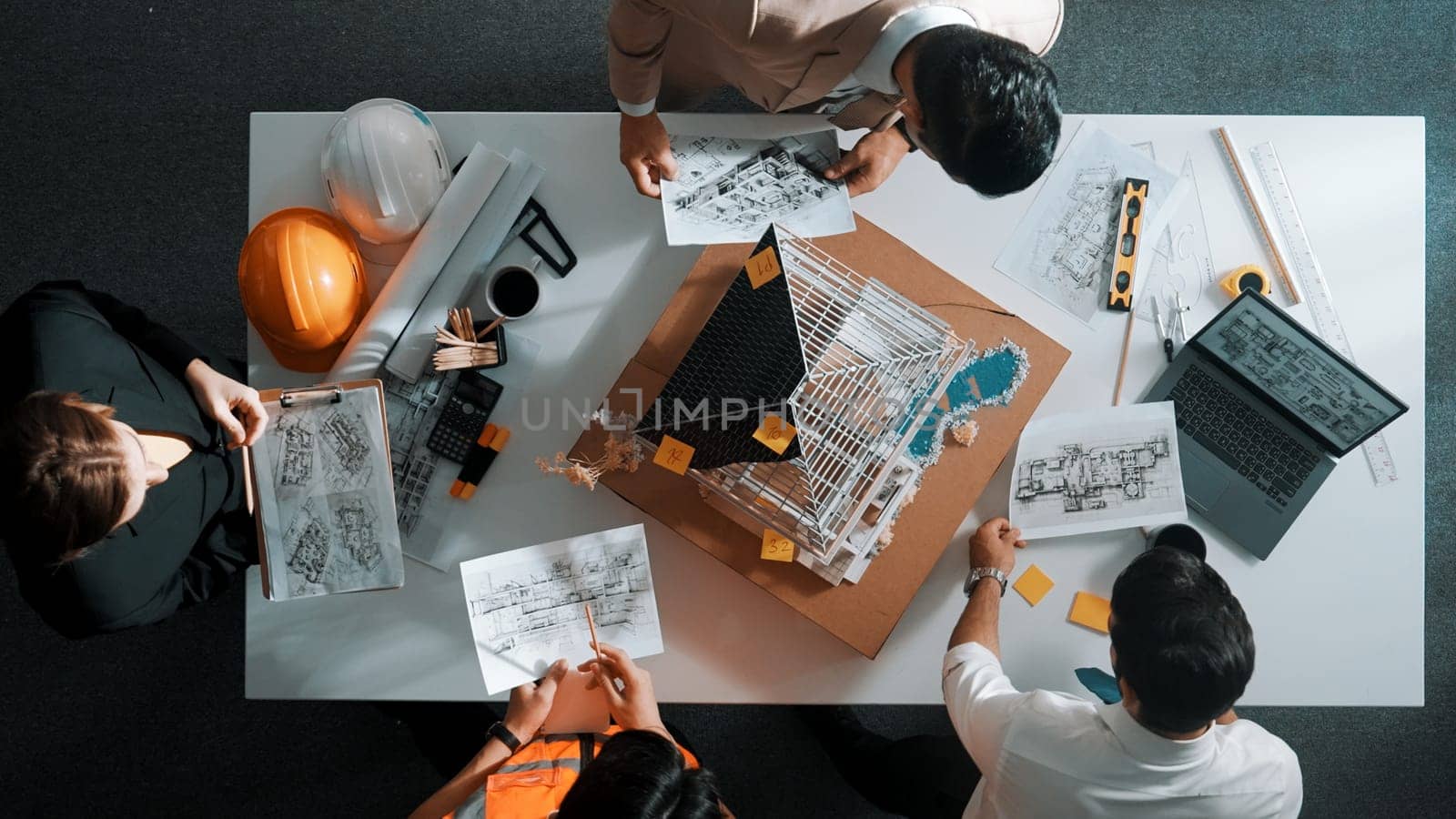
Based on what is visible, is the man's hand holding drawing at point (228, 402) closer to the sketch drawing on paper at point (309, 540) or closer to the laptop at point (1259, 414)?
the sketch drawing on paper at point (309, 540)

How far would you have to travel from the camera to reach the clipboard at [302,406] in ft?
4.76

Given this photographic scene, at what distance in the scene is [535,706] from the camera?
1490 millimetres

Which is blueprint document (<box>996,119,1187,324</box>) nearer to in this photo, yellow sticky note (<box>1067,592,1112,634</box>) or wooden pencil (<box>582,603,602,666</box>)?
yellow sticky note (<box>1067,592,1112,634</box>)

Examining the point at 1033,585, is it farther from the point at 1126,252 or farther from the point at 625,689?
the point at 625,689

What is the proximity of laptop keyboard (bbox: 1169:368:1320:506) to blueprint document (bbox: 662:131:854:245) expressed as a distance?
72cm

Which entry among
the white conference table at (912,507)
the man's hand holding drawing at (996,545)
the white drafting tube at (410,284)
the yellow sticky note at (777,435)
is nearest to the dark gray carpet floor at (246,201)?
the white conference table at (912,507)

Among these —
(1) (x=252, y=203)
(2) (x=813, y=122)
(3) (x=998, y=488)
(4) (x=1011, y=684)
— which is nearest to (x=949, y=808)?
(4) (x=1011, y=684)

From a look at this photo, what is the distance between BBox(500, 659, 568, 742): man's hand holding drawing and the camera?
4.88ft

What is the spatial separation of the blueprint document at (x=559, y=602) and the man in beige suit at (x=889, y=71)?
67 centimetres

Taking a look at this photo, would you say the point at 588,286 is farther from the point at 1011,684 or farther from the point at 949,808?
the point at 949,808

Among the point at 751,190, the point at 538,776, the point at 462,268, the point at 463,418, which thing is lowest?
the point at 538,776

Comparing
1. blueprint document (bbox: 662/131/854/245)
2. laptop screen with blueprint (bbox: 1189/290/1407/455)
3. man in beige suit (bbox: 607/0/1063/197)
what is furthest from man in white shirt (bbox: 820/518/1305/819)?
blueprint document (bbox: 662/131/854/245)

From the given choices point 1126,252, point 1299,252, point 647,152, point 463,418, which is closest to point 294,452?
point 463,418

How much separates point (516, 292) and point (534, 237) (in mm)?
116
